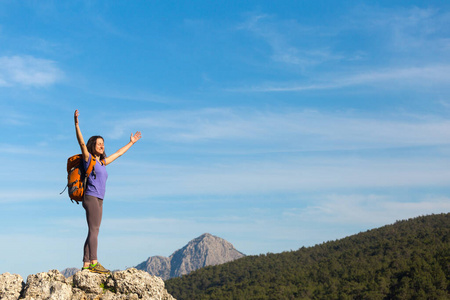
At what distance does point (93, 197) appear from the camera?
457 inches

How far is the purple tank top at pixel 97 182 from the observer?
11.6 metres

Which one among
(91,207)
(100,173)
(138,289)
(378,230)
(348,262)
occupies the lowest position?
(138,289)

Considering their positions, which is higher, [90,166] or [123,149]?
[123,149]

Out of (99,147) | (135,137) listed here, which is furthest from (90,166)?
(135,137)

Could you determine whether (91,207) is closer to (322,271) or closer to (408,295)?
(408,295)

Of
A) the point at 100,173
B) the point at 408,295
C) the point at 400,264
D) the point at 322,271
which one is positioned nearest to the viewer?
the point at 100,173

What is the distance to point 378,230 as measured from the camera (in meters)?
176

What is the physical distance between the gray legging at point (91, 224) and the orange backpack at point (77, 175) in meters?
0.23

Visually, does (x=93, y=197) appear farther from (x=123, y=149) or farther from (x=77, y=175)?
(x=123, y=149)

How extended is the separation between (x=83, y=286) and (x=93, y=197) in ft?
6.74

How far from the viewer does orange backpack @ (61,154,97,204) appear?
11.5 metres

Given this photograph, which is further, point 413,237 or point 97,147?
point 413,237

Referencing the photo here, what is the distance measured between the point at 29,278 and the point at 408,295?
87.7 m

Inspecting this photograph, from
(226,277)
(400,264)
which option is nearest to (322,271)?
(400,264)
